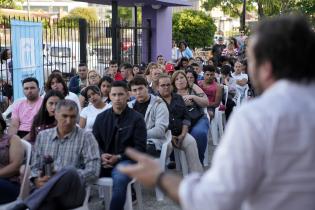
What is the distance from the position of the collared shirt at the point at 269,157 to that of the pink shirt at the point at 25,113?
491cm

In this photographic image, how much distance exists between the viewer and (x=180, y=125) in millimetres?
6555

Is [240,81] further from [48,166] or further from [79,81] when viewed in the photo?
[48,166]

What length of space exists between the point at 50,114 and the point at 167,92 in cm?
169

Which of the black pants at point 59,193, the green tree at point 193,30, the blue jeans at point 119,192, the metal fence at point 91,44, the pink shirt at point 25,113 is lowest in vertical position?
the blue jeans at point 119,192

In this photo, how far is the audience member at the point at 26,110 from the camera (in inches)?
245

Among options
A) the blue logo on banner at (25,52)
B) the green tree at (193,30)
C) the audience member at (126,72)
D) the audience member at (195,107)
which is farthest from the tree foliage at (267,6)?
the audience member at (195,107)

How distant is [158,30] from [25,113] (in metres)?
10.1

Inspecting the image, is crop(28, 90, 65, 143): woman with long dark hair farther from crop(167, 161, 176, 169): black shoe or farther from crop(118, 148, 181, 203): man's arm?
crop(118, 148, 181, 203): man's arm

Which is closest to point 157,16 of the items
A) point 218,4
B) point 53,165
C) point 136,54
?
point 136,54

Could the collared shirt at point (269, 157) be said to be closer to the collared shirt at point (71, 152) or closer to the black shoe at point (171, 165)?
the collared shirt at point (71, 152)

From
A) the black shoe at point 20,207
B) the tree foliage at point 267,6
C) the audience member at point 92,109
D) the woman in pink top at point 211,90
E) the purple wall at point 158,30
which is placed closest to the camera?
the black shoe at point 20,207

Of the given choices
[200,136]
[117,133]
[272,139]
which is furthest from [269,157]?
[200,136]

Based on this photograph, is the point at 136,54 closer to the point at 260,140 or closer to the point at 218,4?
the point at 260,140

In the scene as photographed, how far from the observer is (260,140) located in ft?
4.88
